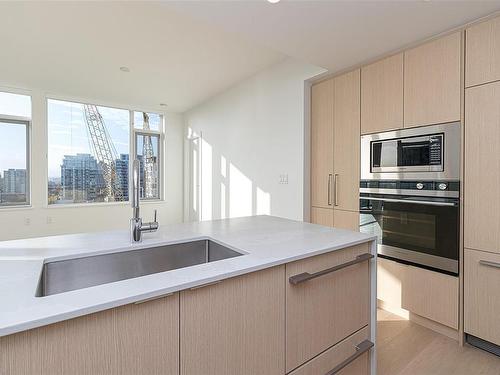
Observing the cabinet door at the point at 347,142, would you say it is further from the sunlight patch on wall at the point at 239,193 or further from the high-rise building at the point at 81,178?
the high-rise building at the point at 81,178

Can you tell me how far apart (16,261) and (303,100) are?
2.84 metres

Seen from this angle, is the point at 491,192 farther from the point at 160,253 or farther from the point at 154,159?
the point at 154,159

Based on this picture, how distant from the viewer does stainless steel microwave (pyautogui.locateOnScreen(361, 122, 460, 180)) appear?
2037 mm

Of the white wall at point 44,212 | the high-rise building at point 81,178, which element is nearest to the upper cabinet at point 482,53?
the white wall at point 44,212

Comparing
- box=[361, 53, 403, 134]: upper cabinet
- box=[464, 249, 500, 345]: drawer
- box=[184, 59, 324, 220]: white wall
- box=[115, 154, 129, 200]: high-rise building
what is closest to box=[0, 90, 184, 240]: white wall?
box=[115, 154, 129, 200]: high-rise building

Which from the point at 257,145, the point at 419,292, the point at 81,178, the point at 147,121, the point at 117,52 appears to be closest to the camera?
the point at 419,292

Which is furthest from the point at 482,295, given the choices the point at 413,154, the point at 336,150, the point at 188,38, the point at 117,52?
the point at 117,52

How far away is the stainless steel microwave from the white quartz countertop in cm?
115

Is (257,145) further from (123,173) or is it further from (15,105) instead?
(15,105)

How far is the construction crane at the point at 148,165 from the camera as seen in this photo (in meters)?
5.77

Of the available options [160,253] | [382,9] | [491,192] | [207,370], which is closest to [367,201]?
[491,192]

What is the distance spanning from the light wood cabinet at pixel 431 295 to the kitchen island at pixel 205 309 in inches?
40.5

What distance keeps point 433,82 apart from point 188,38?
2318 mm

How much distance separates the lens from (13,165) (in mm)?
4469
